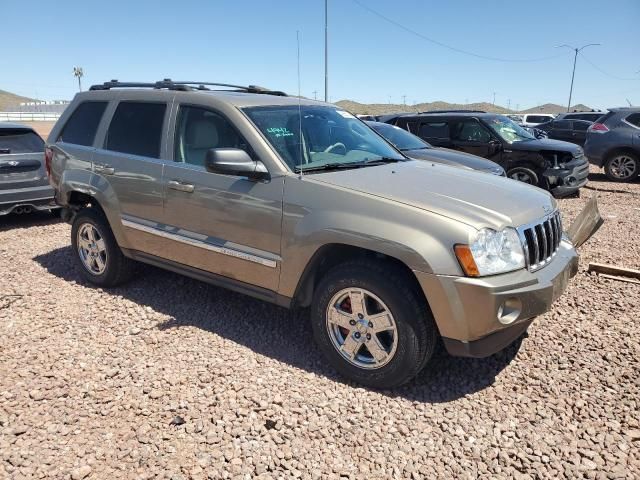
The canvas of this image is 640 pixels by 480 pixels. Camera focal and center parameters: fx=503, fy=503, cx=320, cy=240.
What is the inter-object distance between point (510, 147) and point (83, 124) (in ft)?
25.2

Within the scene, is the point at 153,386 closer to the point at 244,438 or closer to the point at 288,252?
the point at 244,438

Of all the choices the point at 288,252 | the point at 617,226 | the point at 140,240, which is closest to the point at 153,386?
the point at 288,252

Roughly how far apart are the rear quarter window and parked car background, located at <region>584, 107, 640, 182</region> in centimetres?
1182

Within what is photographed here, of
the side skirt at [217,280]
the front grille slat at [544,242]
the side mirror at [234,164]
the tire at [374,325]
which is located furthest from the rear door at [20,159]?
the front grille slat at [544,242]

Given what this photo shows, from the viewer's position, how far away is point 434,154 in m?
7.91

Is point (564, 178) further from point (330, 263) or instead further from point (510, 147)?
point (330, 263)

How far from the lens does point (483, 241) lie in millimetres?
2781

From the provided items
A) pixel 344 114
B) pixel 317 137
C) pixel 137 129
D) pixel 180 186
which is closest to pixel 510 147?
pixel 344 114

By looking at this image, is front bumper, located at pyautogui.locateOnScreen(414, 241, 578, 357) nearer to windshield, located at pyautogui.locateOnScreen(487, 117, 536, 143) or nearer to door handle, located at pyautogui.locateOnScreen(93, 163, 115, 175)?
door handle, located at pyautogui.locateOnScreen(93, 163, 115, 175)

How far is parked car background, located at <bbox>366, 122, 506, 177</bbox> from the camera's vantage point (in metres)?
7.48

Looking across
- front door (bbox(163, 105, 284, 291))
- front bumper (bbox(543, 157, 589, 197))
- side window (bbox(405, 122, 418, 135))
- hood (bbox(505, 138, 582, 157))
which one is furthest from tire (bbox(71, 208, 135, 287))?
front bumper (bbox(543, 157, 589, 197))

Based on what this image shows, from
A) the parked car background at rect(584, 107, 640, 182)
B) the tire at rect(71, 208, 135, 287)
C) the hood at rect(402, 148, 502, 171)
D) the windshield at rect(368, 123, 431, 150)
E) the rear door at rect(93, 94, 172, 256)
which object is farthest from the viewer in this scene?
the parked car background at rect(584, 107, 640, 182)

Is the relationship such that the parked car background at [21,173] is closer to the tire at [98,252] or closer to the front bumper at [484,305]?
the tire at [98,252]

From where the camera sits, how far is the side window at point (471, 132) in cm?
992
